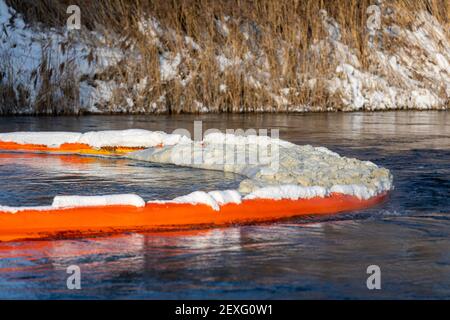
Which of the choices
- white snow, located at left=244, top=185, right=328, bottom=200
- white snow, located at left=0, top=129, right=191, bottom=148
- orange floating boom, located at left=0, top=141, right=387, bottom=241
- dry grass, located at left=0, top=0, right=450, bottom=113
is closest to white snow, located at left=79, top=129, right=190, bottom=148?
white snow, located at left=0, top=129, right=191, bottom=148

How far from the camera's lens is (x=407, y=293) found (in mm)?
4355

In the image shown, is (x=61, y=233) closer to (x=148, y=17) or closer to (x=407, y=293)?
(x=407, y=293)

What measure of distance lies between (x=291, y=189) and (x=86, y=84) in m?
12.5

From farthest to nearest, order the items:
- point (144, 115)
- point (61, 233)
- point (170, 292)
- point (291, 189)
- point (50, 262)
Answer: point (144, 115) → point (291, 189) → point (61, 233) → point (50, 262) → point (170, 292)

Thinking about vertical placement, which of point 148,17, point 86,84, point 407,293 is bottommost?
point 407,293

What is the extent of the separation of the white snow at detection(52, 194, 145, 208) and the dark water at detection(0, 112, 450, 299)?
13.9 inches

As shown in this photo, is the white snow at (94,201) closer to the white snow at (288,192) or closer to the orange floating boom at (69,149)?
the white snow at (288,192)

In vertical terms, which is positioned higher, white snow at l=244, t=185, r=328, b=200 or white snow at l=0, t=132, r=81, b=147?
white snow at l=0, t=132, r=81, b=147

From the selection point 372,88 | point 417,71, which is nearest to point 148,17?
point 372,88

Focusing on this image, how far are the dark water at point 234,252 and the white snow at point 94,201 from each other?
352 mm

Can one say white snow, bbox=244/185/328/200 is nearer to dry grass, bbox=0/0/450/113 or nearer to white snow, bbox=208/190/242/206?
white snow, bbox=208/190/242/206

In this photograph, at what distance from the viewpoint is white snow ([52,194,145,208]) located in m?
5.82

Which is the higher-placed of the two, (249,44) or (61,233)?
(249,44)

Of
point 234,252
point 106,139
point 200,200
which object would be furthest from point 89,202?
point 106,139
